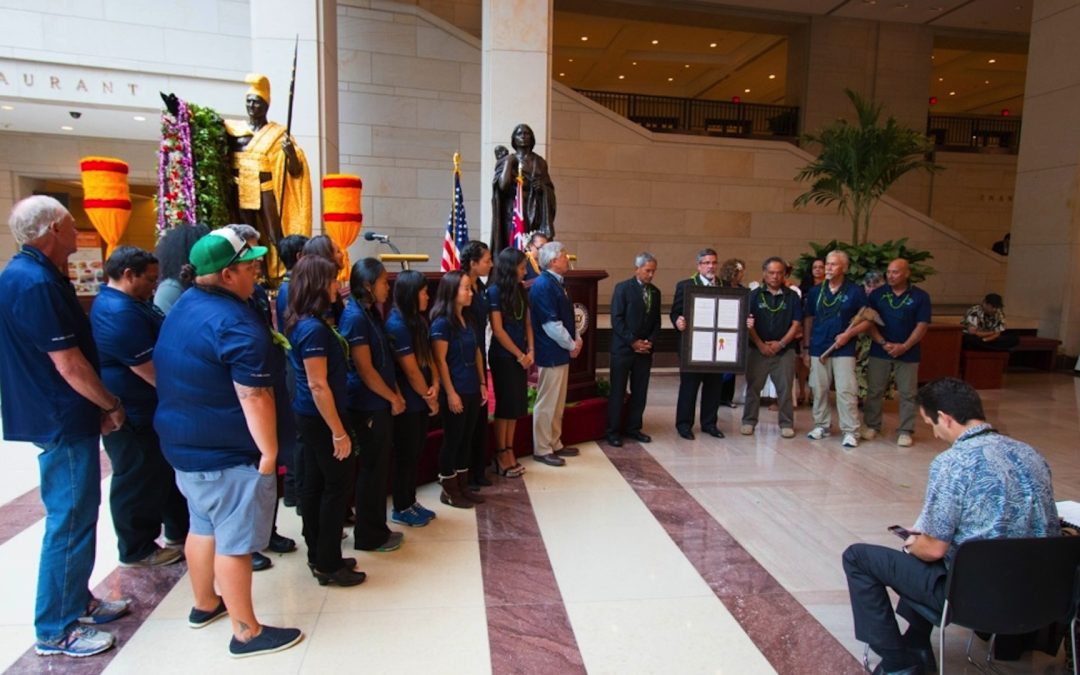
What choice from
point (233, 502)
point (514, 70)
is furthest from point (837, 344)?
point (514, 70)

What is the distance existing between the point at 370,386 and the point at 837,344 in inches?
169

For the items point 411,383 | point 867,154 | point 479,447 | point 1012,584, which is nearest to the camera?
point 1012,584

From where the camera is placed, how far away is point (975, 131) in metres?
17.7

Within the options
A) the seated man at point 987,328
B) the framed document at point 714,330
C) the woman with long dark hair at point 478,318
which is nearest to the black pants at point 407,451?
the woman with long dark hair at point 478,318

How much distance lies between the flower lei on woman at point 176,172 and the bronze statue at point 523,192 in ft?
9.35

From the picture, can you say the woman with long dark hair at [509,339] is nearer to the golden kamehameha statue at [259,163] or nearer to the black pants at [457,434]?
the black pants at [457,434]

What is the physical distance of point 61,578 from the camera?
7.96 ft

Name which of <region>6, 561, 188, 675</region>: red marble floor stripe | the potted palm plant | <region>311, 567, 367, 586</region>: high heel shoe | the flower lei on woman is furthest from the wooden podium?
the potted palm plant

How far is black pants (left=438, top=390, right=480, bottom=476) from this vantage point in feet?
12.7

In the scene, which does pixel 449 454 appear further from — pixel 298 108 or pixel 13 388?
pixel 298 108

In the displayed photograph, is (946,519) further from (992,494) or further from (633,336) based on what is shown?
(633,336)

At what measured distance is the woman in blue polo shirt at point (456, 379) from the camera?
3.72 m

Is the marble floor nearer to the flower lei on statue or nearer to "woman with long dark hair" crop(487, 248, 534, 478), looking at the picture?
"woman with long dark hair" crop(487, 248, 534, 478)

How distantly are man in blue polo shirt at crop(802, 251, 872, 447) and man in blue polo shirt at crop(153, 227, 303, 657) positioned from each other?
190 inches
